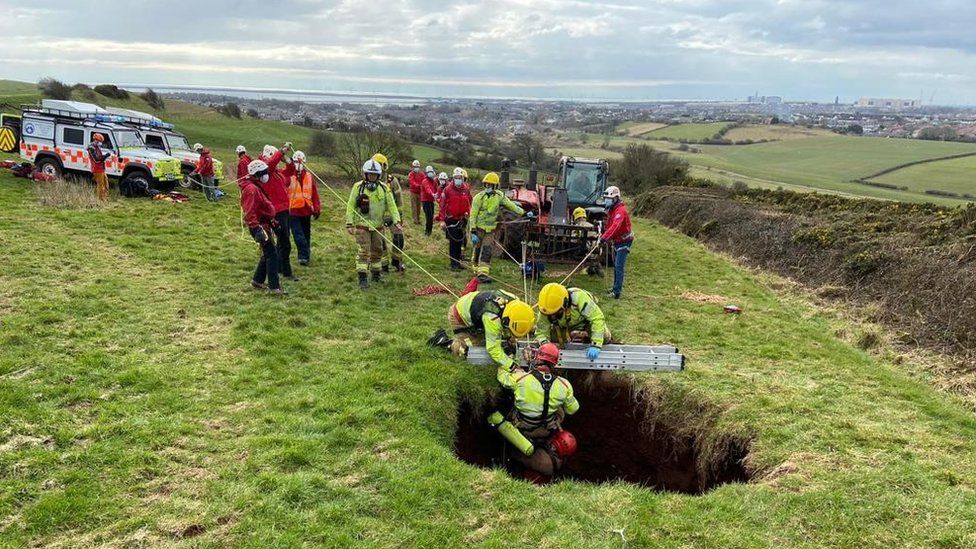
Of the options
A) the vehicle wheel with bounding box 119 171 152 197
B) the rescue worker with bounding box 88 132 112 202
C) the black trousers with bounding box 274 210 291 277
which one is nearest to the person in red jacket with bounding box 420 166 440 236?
the black trousers with bounding box 274 210 291 277

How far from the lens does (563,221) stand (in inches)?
547

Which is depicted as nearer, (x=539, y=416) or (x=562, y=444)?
(x=539, y=416)

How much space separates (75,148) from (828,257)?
70.5 ft

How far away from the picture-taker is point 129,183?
16891 mm

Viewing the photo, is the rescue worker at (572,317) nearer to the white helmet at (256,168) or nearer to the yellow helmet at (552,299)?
the yellow helmet at (552,299)

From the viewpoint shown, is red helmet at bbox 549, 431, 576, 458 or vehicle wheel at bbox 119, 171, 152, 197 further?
vehicle wheel at bbox 119, 171, 152, 197

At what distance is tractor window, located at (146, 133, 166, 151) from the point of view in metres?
18.6

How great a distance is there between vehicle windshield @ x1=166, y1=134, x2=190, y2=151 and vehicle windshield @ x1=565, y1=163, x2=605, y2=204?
13.6m

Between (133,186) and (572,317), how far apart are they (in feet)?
49.8

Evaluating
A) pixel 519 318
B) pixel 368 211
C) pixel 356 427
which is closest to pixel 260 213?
pixel 368 211

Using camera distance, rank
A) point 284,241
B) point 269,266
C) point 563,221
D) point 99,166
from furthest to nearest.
Answer: point 99,166
point 563,221
point 284,241
point 269,266

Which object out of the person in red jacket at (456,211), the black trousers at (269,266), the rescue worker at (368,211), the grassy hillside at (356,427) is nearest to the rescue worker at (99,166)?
the grassy hillside at (356,427)

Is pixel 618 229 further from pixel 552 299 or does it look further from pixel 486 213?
pixel 552 299

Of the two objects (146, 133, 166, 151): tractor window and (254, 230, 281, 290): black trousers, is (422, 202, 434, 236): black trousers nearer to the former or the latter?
(254, 230, 281, 290): black trousers
